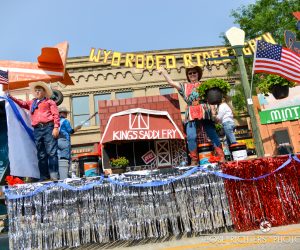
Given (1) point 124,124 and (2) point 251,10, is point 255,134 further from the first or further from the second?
(2) point 251,10

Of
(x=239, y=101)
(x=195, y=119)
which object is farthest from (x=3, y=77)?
(x=239, y=101)

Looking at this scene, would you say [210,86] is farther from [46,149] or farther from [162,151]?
[46,149]

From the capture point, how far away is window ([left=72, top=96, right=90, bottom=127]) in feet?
63.7

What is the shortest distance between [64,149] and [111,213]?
7.18 ft

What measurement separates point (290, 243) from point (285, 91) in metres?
5.04

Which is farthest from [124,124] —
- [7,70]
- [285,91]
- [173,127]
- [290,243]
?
[290,243]

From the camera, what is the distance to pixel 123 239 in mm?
3568

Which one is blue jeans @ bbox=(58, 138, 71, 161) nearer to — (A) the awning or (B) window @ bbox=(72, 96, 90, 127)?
(A) the awning

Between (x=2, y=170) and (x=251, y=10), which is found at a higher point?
(x=251, y=10)

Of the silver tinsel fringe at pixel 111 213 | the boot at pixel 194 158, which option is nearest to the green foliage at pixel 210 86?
the boot at pixel 194 158

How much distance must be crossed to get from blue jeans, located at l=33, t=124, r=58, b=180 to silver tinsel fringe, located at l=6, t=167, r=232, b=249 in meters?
1.15

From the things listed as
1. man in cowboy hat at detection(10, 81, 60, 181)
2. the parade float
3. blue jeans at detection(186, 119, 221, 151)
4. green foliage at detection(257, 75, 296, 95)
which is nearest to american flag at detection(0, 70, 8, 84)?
man in cowboy hat at detection(10, 81, 60, 181)

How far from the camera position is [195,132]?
533cm

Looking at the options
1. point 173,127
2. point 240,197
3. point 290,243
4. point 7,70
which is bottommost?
point 290,243
